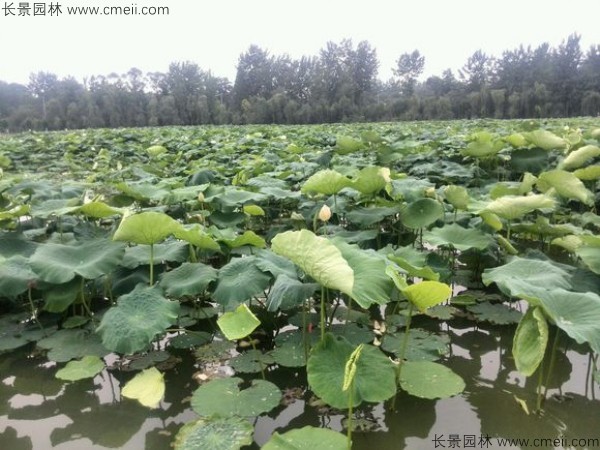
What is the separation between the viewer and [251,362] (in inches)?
67.4

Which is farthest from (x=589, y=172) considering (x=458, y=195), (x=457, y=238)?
(x=457, y=238)

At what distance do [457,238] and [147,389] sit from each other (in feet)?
4.68

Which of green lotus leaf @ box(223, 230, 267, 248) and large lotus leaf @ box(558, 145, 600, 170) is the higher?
large lotus leaf @ box(558, 145, 600, 170)

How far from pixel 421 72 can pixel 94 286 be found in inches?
2117

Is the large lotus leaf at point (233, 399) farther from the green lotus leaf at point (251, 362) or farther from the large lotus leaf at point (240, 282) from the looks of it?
the large lotus leaf at point (240, 282)

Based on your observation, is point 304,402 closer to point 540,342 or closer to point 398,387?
point 398,387

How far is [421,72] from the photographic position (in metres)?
50.9

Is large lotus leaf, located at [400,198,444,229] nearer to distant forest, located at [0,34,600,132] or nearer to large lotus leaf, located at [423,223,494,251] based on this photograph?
large lotus leaf, located at [423,223,494,251]

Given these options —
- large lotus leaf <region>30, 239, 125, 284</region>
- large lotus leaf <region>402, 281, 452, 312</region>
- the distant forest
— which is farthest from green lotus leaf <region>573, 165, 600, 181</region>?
the distant forest

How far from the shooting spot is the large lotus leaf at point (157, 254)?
6.33 feet

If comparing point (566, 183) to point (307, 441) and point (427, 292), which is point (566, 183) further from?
point (307, 441)

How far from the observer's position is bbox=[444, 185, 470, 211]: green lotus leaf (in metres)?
2.32

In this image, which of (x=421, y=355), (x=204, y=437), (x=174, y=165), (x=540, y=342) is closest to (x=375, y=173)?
(x=421, y=355)

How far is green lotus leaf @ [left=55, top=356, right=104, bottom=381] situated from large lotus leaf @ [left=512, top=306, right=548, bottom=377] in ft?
4.38
